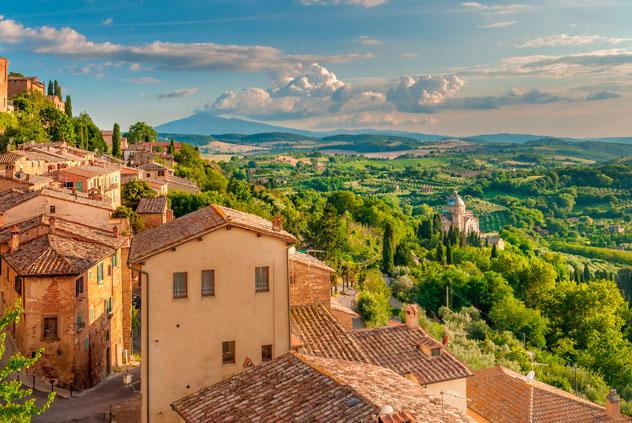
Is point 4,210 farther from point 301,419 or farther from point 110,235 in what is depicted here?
point 301,419

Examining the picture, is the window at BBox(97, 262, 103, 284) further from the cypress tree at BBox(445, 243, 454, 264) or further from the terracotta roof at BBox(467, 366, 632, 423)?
the cypress tree at BBox(445, 243, 454, 264)

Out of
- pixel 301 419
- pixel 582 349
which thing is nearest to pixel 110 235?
pixel 301 419

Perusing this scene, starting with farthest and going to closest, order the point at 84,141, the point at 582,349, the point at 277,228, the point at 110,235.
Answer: the point at 84,141 → the point at 582,349 → the point at 110,235 → the point at 277,228

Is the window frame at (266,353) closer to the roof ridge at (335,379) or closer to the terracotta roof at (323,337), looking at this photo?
the terracotta roof at (323,337)

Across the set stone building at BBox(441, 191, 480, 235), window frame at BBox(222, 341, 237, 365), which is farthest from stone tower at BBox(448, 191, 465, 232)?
window frame at BBox(222, 341, 237, 365)

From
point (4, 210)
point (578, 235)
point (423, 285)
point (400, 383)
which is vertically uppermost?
point (4, 210)

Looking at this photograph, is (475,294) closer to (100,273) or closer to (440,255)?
(440,255)

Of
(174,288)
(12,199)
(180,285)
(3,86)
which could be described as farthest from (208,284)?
(3,86)
